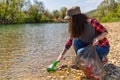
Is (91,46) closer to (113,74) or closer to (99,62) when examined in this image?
(99,62)

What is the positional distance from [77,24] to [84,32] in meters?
0.38

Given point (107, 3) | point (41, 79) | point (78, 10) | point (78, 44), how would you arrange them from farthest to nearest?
point (107, 3)
point (41, 79)
point (78, 44)
point (78, 10)

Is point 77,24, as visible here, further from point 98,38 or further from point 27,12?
point 27,12

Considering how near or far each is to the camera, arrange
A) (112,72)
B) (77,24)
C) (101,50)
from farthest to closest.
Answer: (112,72), (101,50), (77,24)

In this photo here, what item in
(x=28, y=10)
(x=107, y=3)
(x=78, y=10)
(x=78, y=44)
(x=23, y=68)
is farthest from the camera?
(x=28, y=10)

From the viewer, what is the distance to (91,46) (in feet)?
20.5

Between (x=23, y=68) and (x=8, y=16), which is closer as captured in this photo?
(x=23, y=68)

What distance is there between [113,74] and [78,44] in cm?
116

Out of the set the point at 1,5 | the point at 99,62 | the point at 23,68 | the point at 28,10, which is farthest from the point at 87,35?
the point at 28,10

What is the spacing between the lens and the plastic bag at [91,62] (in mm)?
6176

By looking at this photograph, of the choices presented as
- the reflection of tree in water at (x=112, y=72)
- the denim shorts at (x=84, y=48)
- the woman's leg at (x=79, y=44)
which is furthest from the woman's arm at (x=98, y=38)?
the reflection of tree in water at (x=112, y=72)

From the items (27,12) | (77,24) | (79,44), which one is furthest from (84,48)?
(27,12)

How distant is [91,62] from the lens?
20.3 feet

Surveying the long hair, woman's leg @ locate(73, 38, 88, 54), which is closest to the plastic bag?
woman's leg @ locate(73, 38, 88, 54)
